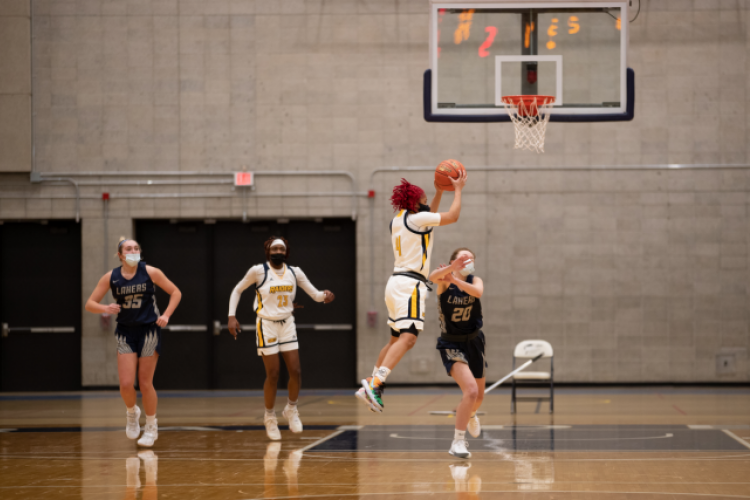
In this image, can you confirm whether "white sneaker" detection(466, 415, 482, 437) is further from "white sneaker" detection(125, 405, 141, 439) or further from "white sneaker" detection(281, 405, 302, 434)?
"white sneaker" detection(125, 405, 141, 439)

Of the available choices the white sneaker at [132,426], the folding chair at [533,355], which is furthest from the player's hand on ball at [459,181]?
the folding chair at [533,355]

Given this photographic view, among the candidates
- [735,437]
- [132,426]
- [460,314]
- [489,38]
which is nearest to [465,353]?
[460,314]

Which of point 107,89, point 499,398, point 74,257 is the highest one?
point 107,89

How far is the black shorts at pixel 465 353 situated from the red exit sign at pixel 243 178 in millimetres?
6740

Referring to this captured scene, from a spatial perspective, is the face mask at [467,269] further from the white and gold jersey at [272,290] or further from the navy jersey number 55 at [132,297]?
the navy jersey number 55 at [132,297]

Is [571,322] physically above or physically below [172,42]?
below

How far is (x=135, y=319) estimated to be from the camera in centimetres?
738

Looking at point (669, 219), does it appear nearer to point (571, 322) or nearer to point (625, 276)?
point (625, 276)

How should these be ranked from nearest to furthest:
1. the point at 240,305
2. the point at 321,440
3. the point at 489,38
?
the point at 321,440 → the point at 489,38 → the point at 240,305

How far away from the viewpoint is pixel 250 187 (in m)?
12.8

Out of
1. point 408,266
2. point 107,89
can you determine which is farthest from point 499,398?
Result: point 107,89

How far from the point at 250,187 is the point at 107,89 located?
2.80 metres

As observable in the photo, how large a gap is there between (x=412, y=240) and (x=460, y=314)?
2.68ft

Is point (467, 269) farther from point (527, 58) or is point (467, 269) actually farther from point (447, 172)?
point (527, 58)
